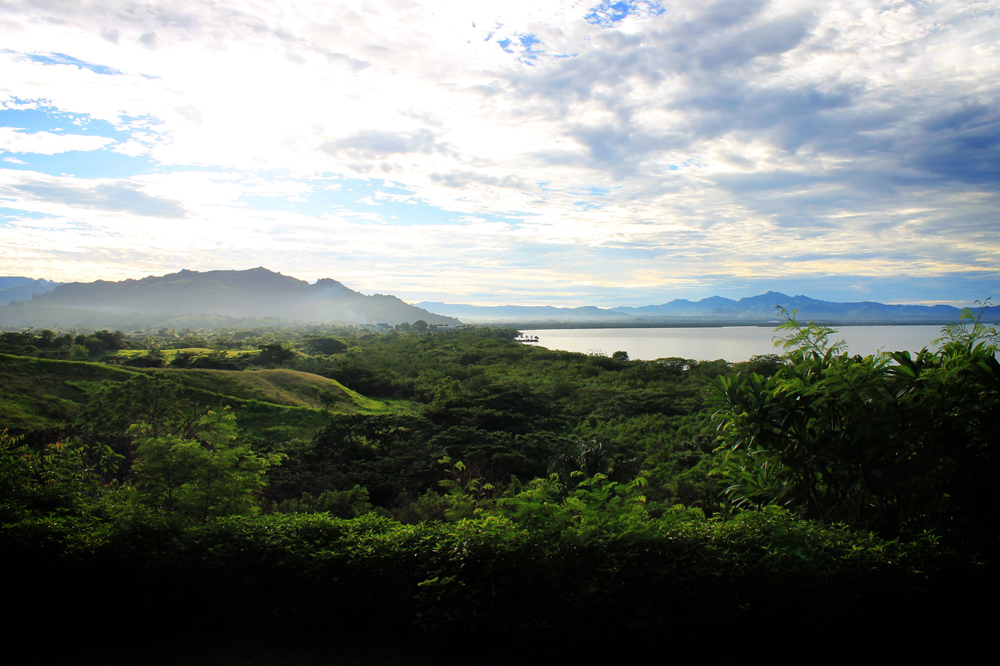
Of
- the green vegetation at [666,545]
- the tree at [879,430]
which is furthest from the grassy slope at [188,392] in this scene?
the tree at [879,430]

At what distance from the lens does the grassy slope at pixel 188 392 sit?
1791 cm

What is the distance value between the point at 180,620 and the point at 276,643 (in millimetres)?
Result: 847

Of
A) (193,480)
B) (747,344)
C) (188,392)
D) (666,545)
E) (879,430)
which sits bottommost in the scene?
(188,392)

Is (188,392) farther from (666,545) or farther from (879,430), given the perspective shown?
(879,430)

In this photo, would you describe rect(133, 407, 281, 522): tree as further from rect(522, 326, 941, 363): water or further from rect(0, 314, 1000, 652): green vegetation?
rect(522, 326, 941, 363): water

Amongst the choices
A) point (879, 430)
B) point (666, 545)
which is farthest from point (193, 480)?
point (879, 430)

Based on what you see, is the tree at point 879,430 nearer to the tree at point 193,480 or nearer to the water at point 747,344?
the water at point 747,344

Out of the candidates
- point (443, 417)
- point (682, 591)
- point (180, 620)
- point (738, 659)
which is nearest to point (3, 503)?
point (180, 620)

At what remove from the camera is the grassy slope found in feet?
58.7

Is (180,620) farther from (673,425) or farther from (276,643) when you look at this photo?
(673,425)

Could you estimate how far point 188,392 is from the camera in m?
21.0

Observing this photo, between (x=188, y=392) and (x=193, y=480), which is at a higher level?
(x=193, y=480)

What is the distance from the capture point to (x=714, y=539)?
150 inches

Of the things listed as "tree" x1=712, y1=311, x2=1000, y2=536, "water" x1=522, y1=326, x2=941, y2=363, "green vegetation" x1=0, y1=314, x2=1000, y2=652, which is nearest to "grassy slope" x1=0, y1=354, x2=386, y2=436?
"green vegetation" x1=0, y1=314, x2=1000, y2=652
